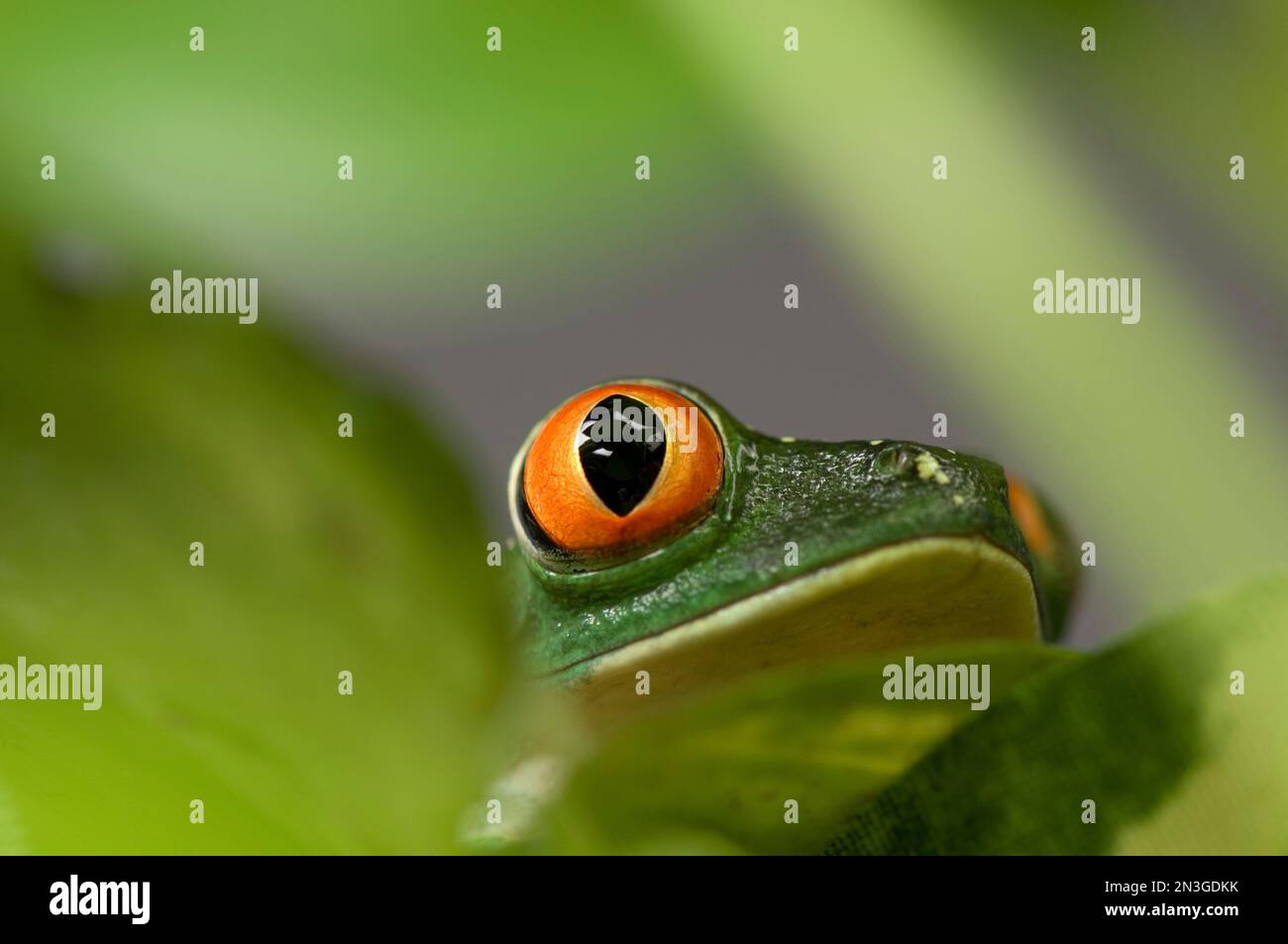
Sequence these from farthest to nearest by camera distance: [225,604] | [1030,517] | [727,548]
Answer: [1030,517]
[727,548]
[225,604]

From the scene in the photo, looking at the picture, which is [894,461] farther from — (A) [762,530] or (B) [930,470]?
(A) [762,530]

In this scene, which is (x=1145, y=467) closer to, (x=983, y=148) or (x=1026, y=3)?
(x=983, y=148)

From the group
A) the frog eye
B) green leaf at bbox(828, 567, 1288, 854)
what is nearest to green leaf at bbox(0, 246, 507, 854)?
green leaf at bbox(828, 567, 1288, 854)

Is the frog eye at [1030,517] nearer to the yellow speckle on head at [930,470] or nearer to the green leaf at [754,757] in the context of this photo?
the yellow speckle on head at [930,470]

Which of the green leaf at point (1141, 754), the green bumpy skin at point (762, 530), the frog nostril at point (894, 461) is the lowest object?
the green leaf at point (1141, 754)

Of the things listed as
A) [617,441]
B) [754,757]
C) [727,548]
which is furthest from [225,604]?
[727,548]

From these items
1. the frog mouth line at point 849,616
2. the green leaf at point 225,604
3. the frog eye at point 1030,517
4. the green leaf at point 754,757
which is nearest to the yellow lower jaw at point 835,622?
the frog mouth line at point 849,616
